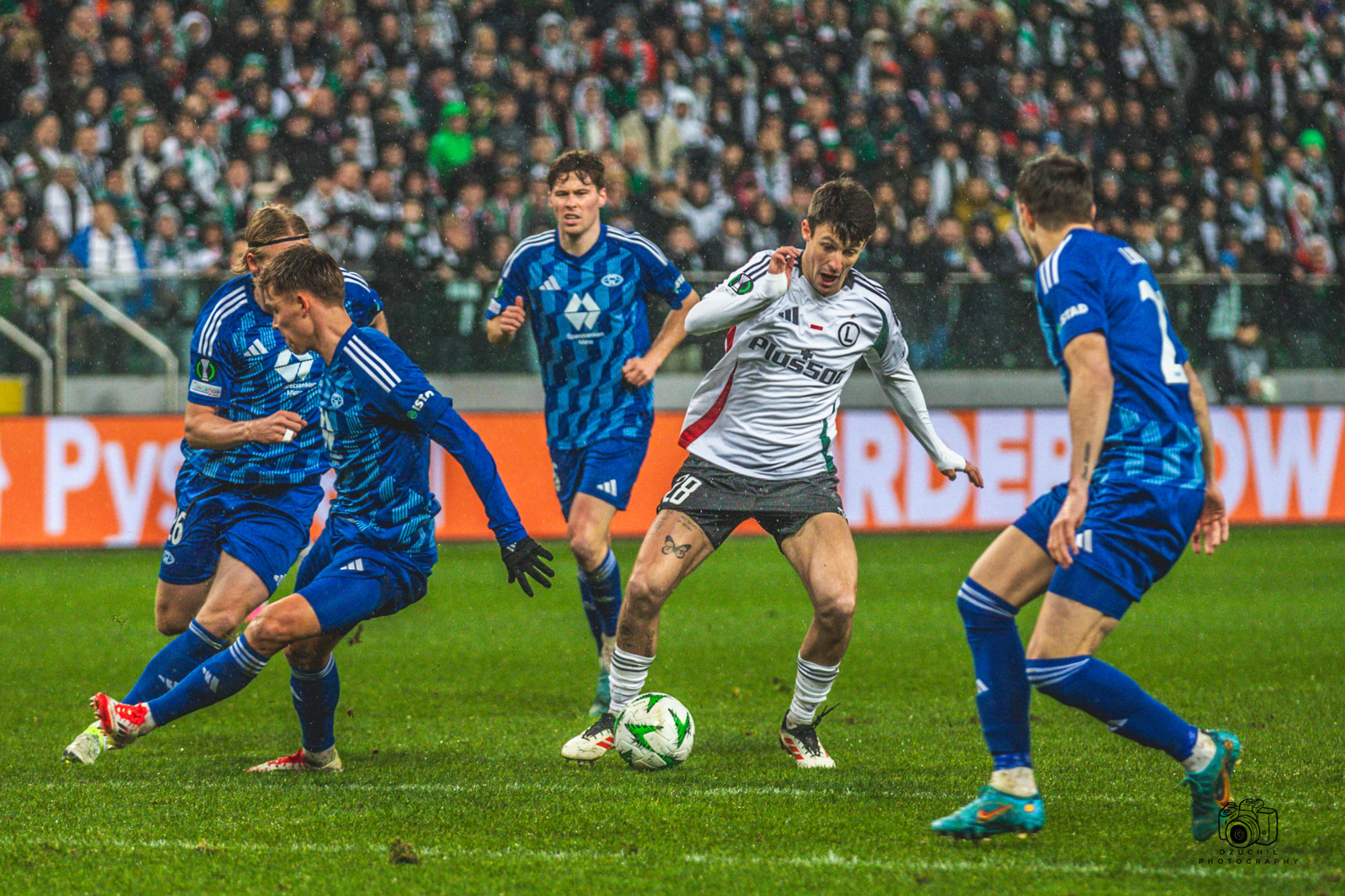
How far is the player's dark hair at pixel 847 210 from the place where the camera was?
534 cm

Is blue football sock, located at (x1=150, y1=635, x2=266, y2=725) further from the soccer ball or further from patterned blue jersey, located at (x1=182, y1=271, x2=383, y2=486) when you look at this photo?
the soccer ball

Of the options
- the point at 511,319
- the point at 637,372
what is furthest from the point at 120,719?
the point at 637,372

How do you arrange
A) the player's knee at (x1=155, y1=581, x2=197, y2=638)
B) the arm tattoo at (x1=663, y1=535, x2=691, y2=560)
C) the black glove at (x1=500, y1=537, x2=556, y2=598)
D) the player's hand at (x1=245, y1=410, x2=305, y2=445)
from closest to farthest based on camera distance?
the black glove at (x1=500, y1=537, x2=556, y2=598)
the player's hand at (x1=245, y1=410, x2=305, y2=445)
the arm tattoo at (x1=663, y1=535, x2=691, y2=560)
the player's knee at (x1=155, y1=581, x2=197, y2=638)

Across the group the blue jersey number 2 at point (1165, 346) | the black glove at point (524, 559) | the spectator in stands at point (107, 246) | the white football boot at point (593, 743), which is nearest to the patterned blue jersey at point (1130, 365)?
the blue jersey number 2 at point (1165, 346)

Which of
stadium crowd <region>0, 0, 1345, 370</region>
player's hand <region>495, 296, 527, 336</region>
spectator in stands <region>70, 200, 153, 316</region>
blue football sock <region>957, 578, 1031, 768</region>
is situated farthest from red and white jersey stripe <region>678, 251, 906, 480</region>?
spectator in stands <region>70, 200, 153, 316</region>

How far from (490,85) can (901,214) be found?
4.44 meters

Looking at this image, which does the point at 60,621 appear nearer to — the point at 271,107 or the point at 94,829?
the point at 94,829

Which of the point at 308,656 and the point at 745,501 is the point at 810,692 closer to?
the point at 745,501

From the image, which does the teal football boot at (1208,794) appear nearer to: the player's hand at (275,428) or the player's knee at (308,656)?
the player's knee at (308,656)

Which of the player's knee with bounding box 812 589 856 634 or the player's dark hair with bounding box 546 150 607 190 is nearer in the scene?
the player's knee with bounding box 812 589 856 634

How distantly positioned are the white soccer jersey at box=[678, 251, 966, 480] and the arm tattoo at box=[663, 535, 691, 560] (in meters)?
0.36

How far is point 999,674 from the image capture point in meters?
4.28

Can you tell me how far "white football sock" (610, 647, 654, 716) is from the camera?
221 inches

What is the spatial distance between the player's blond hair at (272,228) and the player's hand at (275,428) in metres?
0.70
